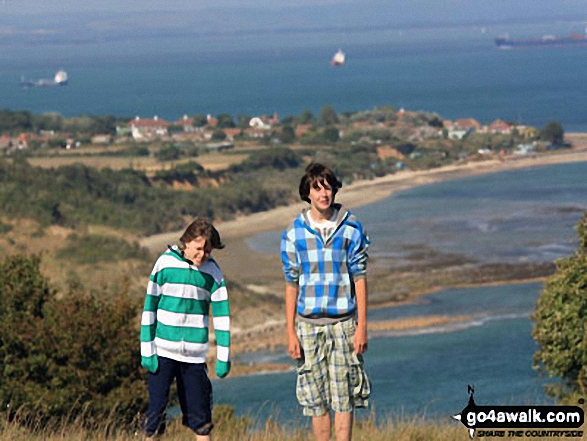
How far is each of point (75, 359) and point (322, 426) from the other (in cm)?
1065

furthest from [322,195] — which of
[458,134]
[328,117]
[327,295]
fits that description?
[328,117]

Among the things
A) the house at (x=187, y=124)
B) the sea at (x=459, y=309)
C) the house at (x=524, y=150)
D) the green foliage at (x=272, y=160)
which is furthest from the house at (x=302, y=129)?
the sea at (x=459, y=309)

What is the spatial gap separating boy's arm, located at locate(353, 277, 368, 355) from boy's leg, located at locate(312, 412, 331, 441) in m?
0.50

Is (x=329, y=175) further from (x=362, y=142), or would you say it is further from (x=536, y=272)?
(x=362, y=142)

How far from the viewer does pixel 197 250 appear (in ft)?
25.7

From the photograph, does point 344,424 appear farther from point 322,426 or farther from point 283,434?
point 283,434

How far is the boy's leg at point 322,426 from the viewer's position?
26.9 feet

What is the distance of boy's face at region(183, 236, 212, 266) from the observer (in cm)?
782

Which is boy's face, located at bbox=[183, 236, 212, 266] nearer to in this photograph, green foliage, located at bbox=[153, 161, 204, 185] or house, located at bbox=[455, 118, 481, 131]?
green foliage, located at bbox=[153, 161, 204, 185]

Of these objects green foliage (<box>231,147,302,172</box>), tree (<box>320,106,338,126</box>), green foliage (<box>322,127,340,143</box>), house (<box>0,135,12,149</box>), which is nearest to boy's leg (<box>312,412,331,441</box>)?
green foliage (<box>231,147,302,172</box>)

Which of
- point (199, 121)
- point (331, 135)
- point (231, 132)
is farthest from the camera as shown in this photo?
point (199, 121)

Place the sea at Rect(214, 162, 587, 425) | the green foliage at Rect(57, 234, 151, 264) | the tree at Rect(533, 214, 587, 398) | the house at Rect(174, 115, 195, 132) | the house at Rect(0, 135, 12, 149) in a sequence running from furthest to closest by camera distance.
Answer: the house at Rect(174, 115, 195, 132) → the house at Rect(0, 135, 12, 149) → the green foliage at Rect(57, 234, 151, 264) → the sea at Rect(214, 162, 587, 425) → the tree at Rect(533, 214, 587, 398)

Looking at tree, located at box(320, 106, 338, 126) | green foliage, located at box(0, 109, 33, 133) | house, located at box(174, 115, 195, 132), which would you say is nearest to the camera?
green foliage, located at box(0, 109, 33, 133)

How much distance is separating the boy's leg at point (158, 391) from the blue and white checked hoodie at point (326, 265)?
0.86m
